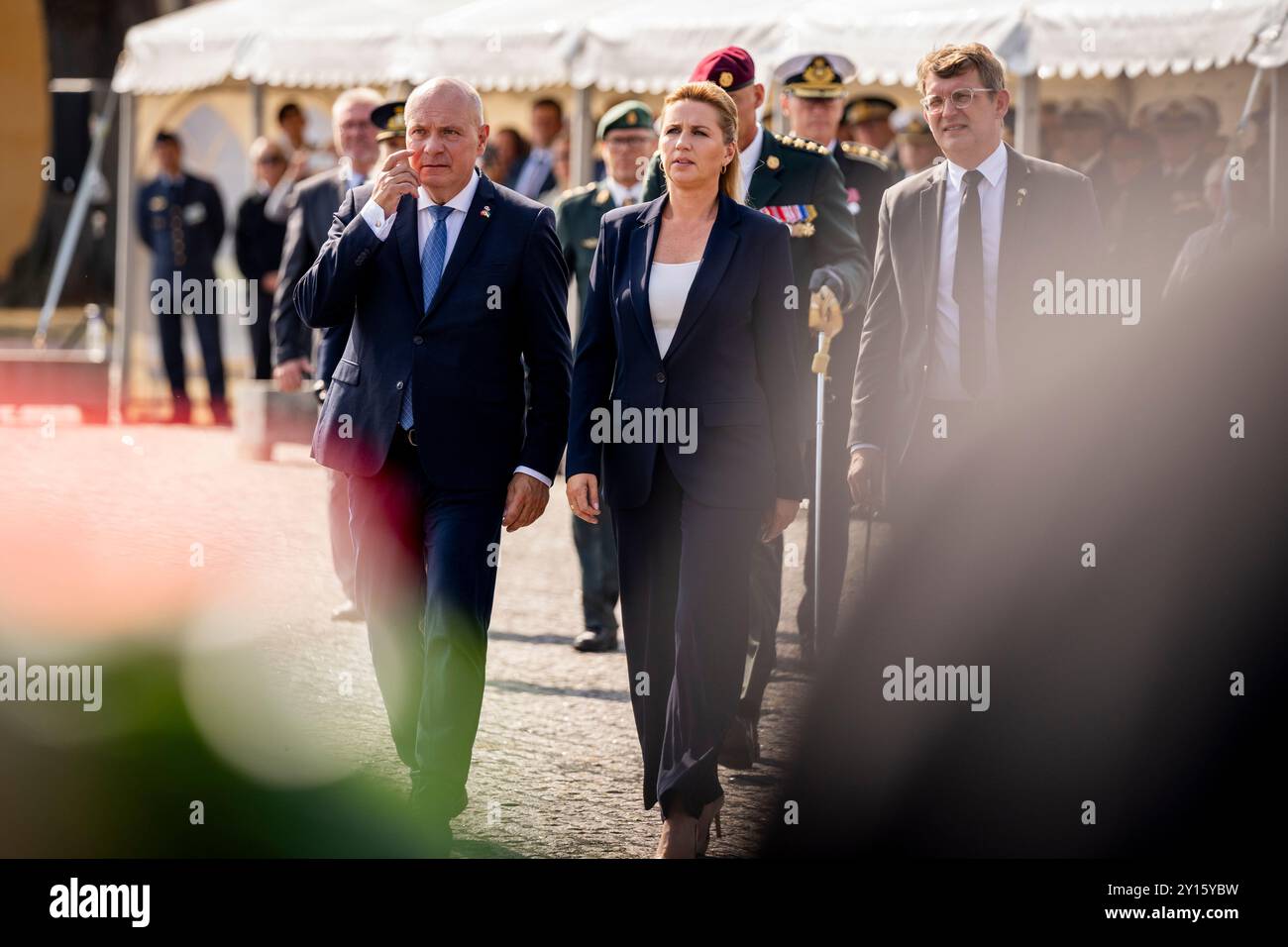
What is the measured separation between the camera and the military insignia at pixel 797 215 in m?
7.39

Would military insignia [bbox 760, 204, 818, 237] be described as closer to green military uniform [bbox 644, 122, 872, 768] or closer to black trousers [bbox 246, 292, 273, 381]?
green military uniform [bbox 644, 122, 872, 768]

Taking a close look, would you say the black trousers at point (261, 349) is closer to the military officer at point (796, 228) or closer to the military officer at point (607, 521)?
the military officer at point (607, 521)

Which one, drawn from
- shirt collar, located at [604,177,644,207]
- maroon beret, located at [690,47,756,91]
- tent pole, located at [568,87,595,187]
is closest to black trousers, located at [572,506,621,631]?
shirt collar, located at [604,177,644,207]

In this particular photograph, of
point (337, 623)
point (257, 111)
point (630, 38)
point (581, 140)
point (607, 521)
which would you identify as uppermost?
point (257, 111)

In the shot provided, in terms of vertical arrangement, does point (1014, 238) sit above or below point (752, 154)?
below

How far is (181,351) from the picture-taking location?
18375 mm

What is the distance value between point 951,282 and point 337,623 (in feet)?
13.2

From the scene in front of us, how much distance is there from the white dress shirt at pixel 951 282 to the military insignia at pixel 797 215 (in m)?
1.36

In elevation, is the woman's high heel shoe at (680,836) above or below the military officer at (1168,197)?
below

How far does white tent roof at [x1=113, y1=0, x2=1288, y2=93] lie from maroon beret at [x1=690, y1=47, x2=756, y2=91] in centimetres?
587

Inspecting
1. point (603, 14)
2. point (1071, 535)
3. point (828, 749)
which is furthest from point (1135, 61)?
point (1071, 535)

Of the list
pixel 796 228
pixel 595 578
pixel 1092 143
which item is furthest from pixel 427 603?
pixel 1092 143

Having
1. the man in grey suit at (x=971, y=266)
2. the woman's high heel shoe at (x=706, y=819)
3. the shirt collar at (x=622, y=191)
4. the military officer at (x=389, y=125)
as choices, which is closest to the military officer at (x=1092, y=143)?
the shirt collar at (x=622, y=191)

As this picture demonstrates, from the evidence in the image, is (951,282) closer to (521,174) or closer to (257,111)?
(521,174)
